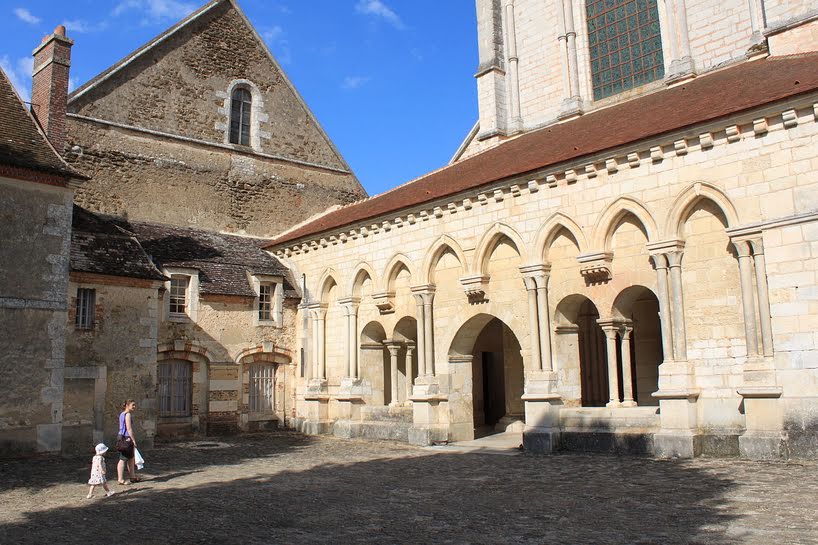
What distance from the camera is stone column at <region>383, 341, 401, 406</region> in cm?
1670

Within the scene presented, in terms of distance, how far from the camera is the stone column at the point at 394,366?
16700mm

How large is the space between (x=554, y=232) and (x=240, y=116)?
12.4 m

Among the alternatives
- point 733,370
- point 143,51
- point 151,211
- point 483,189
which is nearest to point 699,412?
point 733,370

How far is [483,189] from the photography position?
46.2 feet

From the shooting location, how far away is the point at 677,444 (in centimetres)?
1079

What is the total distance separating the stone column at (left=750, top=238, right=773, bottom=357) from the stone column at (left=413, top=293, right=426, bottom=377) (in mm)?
6780

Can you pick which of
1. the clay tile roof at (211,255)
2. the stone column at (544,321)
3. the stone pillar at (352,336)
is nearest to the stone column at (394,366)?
the stone pillar at (352,336)

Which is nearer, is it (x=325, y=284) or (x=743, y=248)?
(x=743, y=248)

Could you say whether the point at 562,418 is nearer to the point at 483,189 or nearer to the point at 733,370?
the point at 733,370

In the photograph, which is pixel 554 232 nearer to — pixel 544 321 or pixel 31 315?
pixel 544 321

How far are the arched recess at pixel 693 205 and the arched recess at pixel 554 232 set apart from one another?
162 centimetres

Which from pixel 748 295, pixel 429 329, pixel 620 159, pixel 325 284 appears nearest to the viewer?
pixel 748 295

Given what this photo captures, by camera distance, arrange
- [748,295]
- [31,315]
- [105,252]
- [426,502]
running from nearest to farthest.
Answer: [426,502] < [748,295] < [31,315] < [105,252]

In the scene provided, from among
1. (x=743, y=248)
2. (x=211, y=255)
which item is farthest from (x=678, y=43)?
(x=211, y=255)
